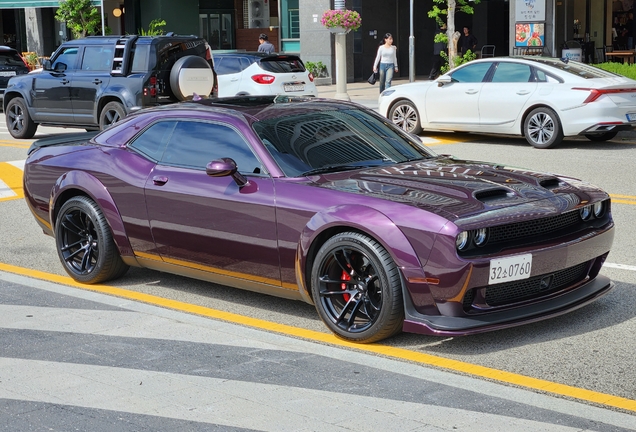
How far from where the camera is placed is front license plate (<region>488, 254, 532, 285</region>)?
5684mm

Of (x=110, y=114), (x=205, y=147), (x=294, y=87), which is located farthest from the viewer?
(x=294, y=87)

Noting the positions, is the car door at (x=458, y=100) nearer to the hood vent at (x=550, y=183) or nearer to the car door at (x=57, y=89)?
the car door at (x=57, y=89)

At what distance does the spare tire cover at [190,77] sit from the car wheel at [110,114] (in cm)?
109

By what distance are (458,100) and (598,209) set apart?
1096 centimetres

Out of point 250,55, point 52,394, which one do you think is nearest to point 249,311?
point 52,394

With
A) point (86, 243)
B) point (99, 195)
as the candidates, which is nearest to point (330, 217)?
point (99, 195)

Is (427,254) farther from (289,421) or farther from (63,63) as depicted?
(63,63)

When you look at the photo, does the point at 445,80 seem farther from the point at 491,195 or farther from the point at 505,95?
the point at 491,195

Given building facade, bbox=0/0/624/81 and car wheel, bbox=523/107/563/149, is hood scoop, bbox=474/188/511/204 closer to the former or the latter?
car wheel, bbox=523/107/563/149

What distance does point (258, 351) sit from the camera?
19.4 ft

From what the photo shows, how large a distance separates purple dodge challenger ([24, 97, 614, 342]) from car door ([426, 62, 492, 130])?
975 cm

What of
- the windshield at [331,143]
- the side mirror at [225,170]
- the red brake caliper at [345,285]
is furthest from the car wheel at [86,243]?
the red brake caliper at [345,285]

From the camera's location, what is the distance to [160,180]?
23.5 feet

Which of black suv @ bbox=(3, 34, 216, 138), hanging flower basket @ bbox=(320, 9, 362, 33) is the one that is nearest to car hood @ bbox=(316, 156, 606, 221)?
black suv @ bbox=(3, 34, 216, 138)
